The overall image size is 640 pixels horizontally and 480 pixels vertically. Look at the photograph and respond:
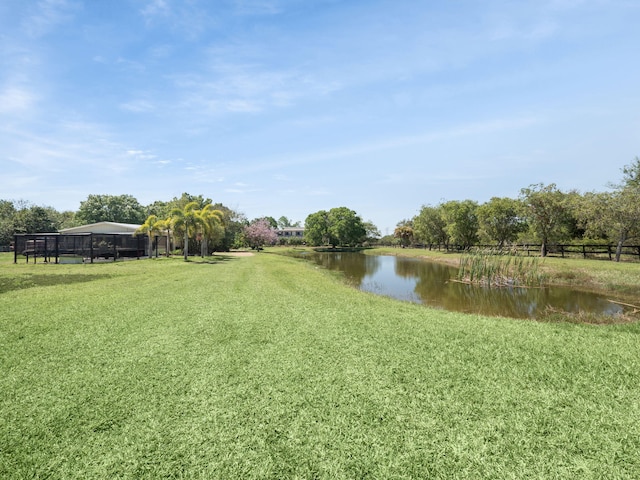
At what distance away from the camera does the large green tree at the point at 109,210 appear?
5478cm

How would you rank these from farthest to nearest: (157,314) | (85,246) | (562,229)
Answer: (562,229), (85,246), (157,314)

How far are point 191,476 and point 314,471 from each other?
1021 millimetres

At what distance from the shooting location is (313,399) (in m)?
3.68

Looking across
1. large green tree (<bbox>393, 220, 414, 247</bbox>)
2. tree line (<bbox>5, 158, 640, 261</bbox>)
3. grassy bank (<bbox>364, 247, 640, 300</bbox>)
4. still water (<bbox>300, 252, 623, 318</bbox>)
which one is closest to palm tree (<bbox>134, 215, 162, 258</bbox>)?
tree line (<bbox>5, 158, 640, 261</bbox>)

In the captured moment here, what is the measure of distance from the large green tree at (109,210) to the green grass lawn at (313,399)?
58106mm

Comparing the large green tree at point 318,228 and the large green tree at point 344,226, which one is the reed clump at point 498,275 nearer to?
the large green tree at point 344,226

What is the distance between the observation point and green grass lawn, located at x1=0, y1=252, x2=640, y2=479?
8.96 feet

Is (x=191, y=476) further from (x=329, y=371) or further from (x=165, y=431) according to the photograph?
(x=329, y=371)

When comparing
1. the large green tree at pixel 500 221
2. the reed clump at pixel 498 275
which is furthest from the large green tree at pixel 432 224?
the reed clump at pixel 498 275

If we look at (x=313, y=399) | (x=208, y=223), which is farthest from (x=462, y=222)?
(x=313, y=399)

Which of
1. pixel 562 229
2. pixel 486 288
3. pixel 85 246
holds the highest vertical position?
pixel 562 229

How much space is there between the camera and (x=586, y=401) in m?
3.63

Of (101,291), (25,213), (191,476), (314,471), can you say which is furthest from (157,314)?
(25,213)

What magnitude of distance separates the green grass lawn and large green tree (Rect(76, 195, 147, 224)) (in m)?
58.1
